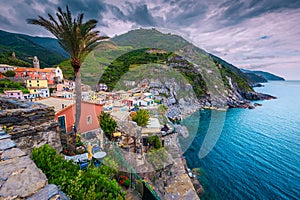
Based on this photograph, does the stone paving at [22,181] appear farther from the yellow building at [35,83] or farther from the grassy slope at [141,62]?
the grassy slope at [141,62]

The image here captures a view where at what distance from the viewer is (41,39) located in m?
114

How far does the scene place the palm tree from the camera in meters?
7.04

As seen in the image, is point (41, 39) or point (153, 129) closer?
point (153, 129)

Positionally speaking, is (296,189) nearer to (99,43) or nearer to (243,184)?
(243,184)

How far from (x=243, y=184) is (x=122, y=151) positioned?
1159 centimetres

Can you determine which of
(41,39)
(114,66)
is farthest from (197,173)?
(41,39)

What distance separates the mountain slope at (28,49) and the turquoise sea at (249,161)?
59890 mm

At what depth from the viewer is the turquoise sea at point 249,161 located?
1195 cm

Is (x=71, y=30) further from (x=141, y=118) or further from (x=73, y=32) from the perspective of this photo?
(x=141, y=118)

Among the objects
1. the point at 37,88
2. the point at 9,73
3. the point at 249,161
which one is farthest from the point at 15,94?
the point at 249,161

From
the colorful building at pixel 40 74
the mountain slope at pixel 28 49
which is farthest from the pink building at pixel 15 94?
the mountain slope at pixel 28 49

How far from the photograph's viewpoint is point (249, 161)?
52.0 feet

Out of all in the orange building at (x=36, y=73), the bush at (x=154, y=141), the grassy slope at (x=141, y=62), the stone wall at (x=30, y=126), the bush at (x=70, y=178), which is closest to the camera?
the bush at (x=70, y=178)

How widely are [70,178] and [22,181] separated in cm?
189
